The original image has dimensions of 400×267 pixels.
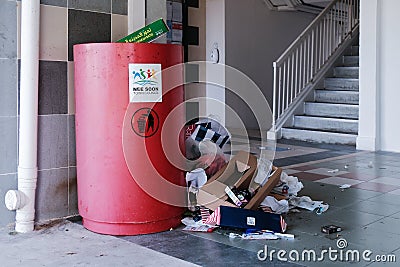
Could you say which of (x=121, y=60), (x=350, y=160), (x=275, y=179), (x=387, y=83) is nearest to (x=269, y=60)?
(x=387, y=83)

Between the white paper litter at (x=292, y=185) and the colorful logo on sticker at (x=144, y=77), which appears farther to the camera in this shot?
the white paper litter at (x=292, y=185)

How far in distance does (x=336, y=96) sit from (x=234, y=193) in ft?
16.3

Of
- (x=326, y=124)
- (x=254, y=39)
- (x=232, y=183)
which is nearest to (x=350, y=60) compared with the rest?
(x=254, y=39)

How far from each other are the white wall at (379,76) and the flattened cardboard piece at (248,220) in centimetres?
365

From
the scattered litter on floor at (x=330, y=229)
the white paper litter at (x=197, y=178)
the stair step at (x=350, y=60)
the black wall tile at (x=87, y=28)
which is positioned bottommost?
the scattered litter on floor at (x=330, y=229)

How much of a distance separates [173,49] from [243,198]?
968 mm

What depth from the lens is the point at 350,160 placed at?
5.28 m

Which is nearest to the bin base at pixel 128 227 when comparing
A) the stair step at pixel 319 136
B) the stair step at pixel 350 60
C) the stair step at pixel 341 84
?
the stair step at pixel 319 136

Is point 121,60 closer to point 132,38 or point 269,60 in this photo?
point 132,38

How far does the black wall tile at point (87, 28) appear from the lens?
296 centimetres

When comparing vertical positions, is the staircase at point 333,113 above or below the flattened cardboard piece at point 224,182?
above

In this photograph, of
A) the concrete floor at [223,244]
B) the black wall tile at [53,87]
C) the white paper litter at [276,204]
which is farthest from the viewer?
the white paper litter at [276,204]

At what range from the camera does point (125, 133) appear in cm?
264

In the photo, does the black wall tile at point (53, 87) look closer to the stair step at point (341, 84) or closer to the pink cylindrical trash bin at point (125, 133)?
the pink cylindrical trash bin at point (125, 133)
